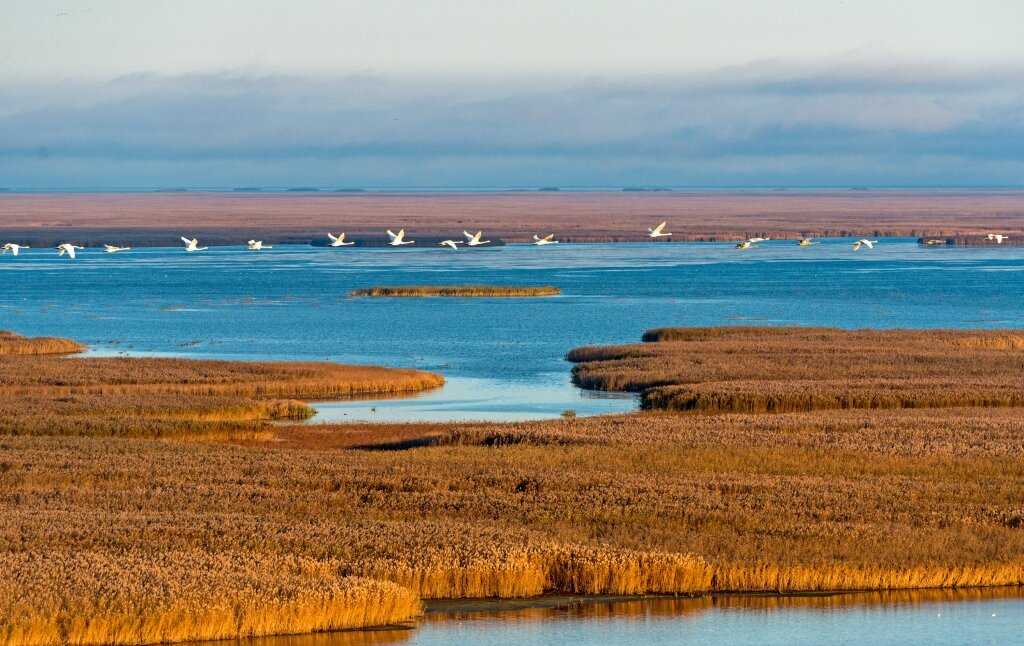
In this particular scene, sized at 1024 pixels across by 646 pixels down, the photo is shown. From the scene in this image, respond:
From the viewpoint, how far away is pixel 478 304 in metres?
77.9

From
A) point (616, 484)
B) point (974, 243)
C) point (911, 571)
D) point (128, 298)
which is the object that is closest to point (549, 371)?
point (616, 484)

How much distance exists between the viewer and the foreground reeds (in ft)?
116

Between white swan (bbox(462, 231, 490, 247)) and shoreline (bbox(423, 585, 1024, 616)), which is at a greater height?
white swan (bbox(462, 231, 490, 247))

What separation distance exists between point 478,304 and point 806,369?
111 ft

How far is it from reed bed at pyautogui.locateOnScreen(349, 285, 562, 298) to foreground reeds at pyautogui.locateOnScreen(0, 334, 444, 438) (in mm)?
32652

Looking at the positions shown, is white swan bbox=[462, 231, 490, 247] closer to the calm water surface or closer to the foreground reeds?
the foreground reeds

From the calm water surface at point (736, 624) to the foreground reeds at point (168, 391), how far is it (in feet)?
54.6

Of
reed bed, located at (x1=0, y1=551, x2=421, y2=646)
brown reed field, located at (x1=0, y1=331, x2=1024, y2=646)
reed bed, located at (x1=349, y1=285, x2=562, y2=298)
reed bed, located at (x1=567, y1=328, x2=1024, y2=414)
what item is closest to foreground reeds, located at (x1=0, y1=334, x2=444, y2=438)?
brown reed field, located at (x1=0, y1=331, x2=1024, y2=646)

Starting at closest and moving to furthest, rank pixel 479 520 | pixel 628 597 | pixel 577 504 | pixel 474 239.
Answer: pixel 628 597, pixel 479 520, pixel 577 504, pixel 474 239

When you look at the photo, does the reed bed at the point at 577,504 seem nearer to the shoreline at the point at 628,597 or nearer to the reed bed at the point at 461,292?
the shoreline at the point at 628,597

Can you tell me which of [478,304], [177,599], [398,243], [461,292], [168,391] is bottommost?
[478,304]

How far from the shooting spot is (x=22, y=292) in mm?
88875

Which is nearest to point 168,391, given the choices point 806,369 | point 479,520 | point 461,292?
point 806,369

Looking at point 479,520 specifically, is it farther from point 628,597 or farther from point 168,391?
point 168,391
